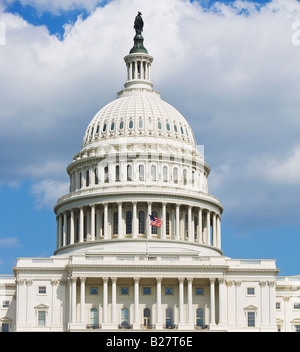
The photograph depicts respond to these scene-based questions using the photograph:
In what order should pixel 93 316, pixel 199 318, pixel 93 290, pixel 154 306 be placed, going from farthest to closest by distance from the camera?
pixel 93 290 < pixel 199 318 < pixel 154 306 < pixel 93 316

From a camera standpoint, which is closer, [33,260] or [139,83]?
[33,260]

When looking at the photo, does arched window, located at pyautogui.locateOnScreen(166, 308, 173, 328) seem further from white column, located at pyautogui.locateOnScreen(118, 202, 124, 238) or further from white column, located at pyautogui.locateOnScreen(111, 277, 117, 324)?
white column, located at pyautogui.locateOnScreen(118, 202, 124, 238)

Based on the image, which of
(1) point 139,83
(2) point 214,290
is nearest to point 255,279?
(2) point 214,290

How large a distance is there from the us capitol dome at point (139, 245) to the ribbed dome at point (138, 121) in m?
0.16

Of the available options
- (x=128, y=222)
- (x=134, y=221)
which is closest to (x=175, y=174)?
(x=128, y=222)

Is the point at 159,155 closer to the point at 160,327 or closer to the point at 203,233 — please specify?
the point at 203,233

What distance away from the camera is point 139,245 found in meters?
145

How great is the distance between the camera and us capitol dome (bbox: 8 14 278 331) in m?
130

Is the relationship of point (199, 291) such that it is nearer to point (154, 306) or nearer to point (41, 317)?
point (154, 306)

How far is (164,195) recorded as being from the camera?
149 metres

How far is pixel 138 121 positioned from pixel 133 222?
1890cm

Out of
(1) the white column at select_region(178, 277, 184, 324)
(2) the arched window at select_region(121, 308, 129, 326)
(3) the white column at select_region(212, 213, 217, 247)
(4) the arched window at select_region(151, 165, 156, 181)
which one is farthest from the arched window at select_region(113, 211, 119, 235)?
(1) the white column at select_region(178, 277, 184, 324)

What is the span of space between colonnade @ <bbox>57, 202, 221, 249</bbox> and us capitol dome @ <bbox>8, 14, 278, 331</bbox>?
0.15 m
